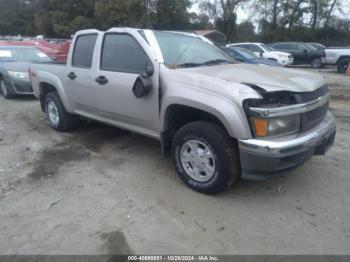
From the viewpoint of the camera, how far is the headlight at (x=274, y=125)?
300cm

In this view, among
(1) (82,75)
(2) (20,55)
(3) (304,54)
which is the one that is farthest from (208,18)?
(1) (82,75)

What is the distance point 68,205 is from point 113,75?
1791mm

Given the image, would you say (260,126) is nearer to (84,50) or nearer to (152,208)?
(152,208)

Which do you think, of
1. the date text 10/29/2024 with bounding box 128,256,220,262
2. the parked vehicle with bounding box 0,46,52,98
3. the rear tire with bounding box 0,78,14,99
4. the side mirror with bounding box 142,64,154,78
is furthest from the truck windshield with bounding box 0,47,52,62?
the date text 10/29/2024 with bounding box 128,256,220,262

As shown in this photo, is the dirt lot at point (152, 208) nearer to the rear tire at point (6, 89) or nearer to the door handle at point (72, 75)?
the door handle at point (72, 75)

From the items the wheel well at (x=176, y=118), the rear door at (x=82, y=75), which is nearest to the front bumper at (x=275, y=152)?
the wheel well at (x=176, y=118)

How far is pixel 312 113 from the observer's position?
3.37 m

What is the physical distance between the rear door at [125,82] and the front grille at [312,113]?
5.35ft

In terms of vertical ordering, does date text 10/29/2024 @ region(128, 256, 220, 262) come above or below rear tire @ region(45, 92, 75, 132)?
below

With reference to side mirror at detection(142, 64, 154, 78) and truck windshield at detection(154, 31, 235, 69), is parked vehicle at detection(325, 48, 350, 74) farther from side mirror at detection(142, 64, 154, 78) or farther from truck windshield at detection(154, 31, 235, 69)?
side mirror at detection(142, 64, 154, 78)

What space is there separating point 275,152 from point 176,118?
134cm

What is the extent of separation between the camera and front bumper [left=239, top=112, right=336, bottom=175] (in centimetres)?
299

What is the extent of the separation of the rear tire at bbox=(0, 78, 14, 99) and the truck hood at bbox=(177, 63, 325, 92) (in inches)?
284

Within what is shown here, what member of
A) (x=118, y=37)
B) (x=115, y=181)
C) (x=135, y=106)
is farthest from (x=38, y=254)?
(x=118, y=37)
